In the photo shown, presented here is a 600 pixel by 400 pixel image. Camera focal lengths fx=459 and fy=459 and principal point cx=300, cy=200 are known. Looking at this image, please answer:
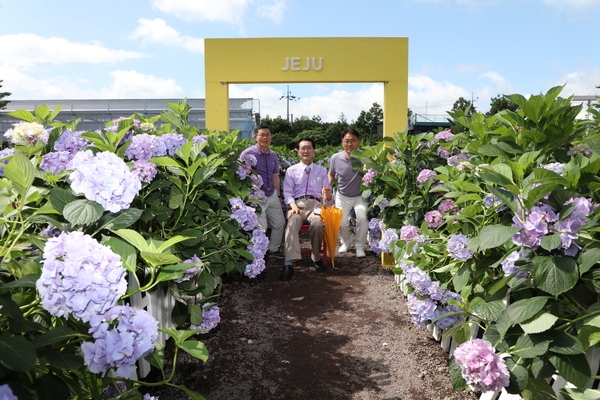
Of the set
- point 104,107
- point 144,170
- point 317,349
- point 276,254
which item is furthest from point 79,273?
point 104,107

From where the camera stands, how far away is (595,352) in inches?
66.9

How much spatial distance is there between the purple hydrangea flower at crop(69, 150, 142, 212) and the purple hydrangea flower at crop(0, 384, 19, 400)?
55 cm

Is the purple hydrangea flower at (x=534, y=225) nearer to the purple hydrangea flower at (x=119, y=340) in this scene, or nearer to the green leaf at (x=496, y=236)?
the green leaf at (x=496, y=236)

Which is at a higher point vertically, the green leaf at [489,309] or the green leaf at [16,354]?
the green leaf at [16,354]

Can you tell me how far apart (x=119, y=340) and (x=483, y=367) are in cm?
120

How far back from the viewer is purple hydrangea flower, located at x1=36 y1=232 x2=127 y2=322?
101 centimetres

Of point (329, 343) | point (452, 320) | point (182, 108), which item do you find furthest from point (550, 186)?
point (182, 108)

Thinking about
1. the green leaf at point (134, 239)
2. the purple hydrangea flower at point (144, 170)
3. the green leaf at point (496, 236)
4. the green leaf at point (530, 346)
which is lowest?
the green leaf at point (530, 346)

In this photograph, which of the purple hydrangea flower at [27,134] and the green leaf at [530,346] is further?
the purple hydrangea flower at [27,134]

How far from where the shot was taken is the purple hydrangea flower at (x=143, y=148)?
222 centimetres

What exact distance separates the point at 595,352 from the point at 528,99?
1.06m

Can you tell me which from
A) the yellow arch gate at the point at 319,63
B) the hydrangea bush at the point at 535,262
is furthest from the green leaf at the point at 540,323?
the yellow arch gate at the point at 319,63

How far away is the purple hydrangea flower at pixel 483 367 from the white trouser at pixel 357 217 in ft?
12.9

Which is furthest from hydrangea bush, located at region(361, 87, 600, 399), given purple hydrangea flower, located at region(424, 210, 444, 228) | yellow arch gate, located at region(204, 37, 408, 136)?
yellow arch gate, located at region(204, 37, 408, 136)
